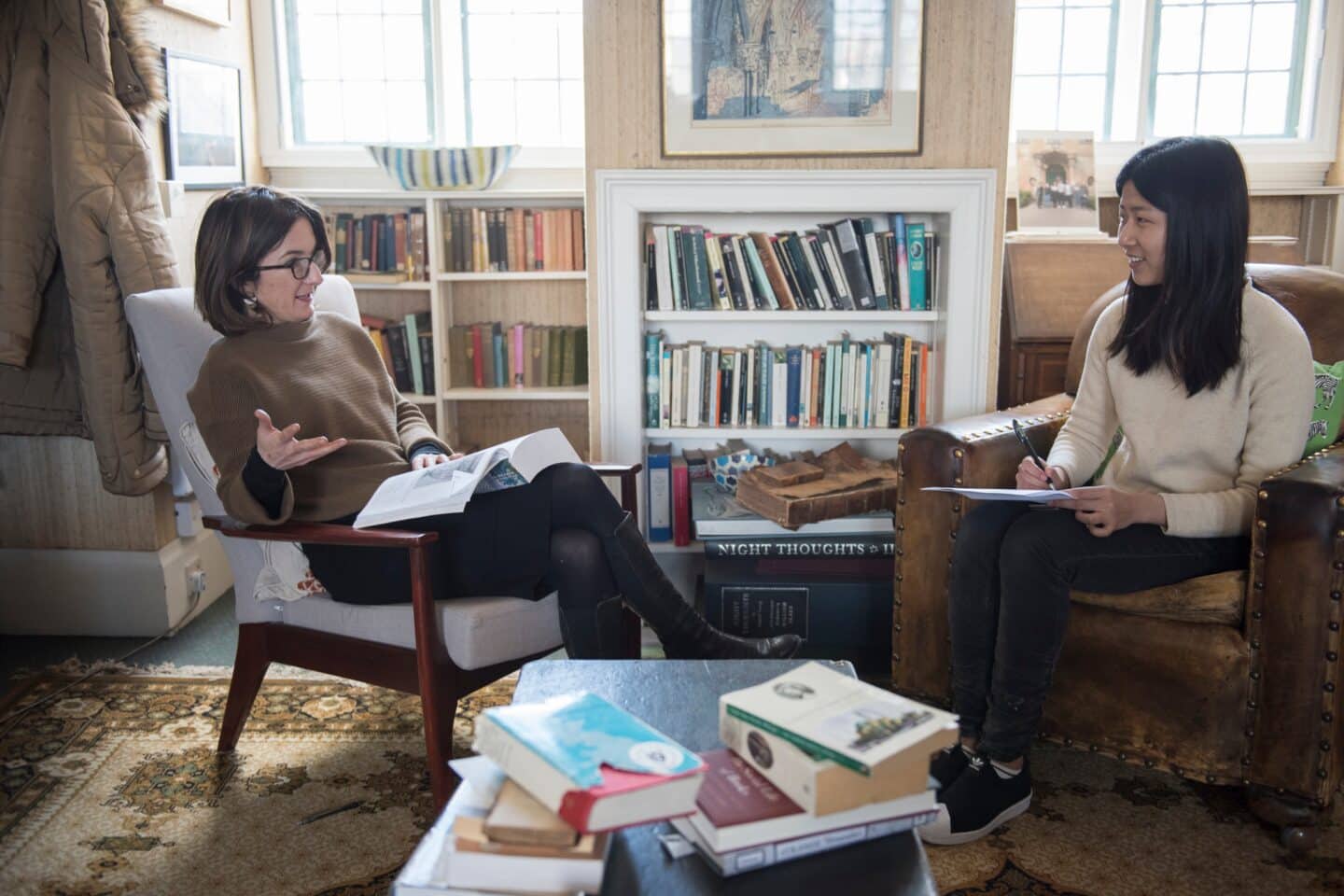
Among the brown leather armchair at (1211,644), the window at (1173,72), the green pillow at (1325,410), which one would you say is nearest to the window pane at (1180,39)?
the window at (1173,72)

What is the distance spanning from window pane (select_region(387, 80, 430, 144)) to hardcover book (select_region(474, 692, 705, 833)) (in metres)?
2.96

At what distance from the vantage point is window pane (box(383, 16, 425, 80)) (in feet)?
12.3

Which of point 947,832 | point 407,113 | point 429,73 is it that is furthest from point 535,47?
point 947,832

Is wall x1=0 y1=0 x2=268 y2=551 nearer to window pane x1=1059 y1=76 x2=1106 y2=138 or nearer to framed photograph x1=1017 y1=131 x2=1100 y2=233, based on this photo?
framed photograph x1=1017 y1=131 x2=1100 y2=233

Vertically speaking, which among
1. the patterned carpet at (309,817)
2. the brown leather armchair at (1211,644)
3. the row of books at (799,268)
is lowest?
the patterned carpet at (309,817)

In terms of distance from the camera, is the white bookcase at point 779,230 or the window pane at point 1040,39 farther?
the window pane at point 1040,39

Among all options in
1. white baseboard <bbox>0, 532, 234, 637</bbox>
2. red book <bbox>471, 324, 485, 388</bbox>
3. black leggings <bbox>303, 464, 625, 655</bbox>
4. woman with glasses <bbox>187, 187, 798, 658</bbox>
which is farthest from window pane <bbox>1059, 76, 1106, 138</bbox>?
white baseboard <bbox>0, 532, 234, 637</bbox>

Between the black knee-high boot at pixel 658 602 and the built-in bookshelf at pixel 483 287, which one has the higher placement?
the built-in bookshelf at pixel 483 287

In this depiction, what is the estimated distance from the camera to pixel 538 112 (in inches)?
149

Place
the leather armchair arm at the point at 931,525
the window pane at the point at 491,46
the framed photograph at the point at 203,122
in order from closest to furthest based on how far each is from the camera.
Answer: the leather armchair arm at the point at 931,525 → the framed photograph at the point at 203,122 → the window pane at the point at 491,46

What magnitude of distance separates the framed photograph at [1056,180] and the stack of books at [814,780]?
8.12 ft

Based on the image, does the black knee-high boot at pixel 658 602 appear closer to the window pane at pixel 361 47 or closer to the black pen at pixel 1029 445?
the black pen at pixel 1029 445

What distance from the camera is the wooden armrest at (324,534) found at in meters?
1.94

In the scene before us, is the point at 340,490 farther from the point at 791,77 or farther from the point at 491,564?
the point at 791,77
